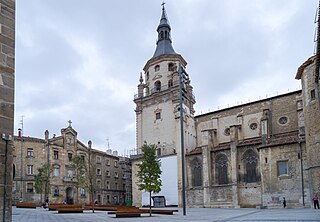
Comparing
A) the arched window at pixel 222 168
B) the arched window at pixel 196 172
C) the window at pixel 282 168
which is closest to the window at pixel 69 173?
the arched window at pixel 196 172

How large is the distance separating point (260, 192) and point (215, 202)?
19.8 ft

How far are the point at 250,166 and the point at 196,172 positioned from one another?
784cm

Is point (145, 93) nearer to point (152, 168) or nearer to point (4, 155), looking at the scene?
point (152, 168)

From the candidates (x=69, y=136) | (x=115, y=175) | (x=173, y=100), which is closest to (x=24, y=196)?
(x=69, y=136)

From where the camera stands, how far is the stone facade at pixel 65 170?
4944 centimetres

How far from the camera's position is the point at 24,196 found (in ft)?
161

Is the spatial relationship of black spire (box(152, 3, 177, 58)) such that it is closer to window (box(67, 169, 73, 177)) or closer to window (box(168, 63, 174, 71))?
window (box(168, 63, 174, 71))

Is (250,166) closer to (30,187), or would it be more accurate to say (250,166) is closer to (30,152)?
(30,187)

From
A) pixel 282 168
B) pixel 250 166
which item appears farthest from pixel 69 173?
pixel 282 168

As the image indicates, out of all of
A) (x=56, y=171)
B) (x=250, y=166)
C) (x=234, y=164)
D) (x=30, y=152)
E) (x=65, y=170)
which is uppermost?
(x=30, y=152)

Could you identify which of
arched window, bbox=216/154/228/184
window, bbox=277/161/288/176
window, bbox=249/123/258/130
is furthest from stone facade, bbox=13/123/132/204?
window, bbox=249/123/258/130

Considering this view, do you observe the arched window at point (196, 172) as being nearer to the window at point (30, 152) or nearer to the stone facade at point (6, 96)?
the window at point (30, 152)

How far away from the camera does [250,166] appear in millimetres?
42406

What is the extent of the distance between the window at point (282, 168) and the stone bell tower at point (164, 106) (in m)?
14.9
